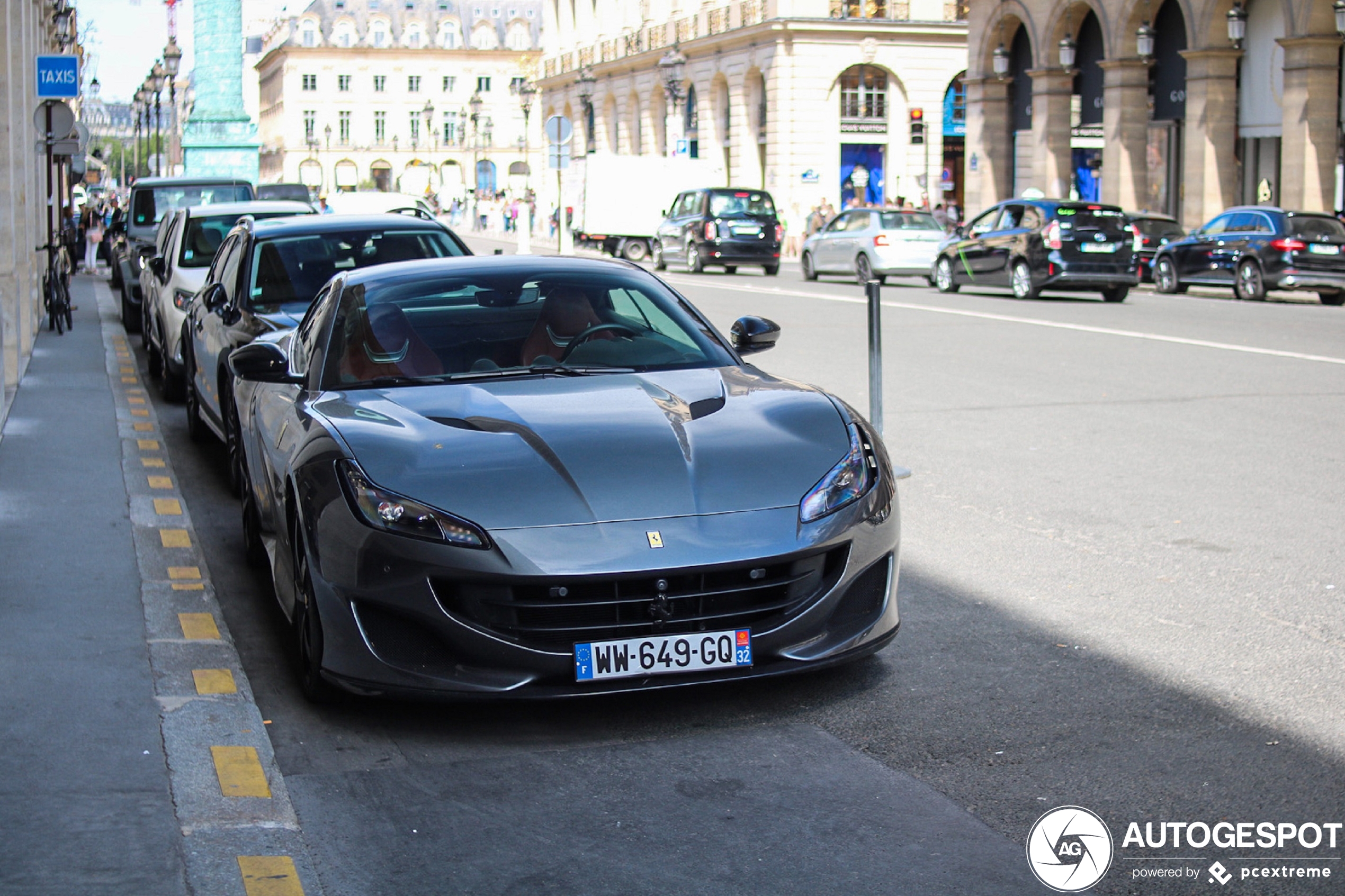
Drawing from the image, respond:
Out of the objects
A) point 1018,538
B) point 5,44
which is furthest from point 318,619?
point 5,44

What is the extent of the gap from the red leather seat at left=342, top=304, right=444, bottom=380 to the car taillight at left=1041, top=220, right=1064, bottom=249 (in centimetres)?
2121

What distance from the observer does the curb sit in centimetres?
391

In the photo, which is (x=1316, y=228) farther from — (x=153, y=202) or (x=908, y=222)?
(x=153, y=202)

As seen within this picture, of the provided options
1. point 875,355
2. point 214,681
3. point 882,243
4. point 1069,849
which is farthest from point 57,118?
point 1069,849

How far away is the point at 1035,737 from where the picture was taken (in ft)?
15.6

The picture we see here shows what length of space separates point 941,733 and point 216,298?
6.35m

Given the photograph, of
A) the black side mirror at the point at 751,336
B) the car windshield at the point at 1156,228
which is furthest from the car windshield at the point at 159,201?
the car windshield at the point at 1156,228

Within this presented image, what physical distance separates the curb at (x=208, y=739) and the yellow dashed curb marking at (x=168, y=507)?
0.6 inches

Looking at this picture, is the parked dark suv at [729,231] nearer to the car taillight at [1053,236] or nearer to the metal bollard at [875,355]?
the car taillight at [1053,236]

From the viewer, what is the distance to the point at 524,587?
4.72 meters

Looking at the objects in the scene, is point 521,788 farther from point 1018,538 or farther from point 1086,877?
point 1018,538

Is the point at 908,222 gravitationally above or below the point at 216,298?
above

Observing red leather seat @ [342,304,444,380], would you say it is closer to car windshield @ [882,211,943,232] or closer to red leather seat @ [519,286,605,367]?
red leather seat @ [519,286,605,367]

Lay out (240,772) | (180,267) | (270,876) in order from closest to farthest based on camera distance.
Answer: (270,876) < (240,772) < (180,267)
